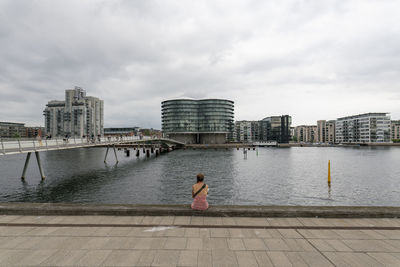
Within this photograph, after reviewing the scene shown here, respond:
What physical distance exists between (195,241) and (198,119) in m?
165

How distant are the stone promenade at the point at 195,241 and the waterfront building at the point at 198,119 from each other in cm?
15867

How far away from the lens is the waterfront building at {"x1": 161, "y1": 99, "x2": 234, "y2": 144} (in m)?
168

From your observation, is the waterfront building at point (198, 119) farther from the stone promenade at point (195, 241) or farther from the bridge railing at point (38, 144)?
the stone promenade at point (195, 241)

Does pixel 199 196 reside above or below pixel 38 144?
below

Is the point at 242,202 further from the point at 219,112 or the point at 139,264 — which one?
the point at 219,112

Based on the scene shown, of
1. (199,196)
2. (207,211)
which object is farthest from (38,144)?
(207,211)

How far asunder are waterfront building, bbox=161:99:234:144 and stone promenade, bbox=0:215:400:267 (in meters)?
159

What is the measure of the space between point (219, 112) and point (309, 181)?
445 feet

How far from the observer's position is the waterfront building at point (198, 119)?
16775 cm

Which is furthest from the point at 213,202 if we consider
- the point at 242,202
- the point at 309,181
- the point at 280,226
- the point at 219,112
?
the point at 219,112

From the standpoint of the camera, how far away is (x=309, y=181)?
3584 cm

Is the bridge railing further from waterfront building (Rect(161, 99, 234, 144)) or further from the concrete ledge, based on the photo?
waterfront building (Rect(161, 99, 234, 144))

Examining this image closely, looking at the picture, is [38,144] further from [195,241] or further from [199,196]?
[195,241]

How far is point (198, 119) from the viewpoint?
171 m
